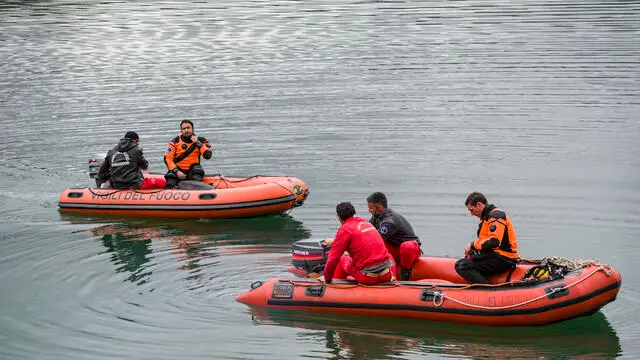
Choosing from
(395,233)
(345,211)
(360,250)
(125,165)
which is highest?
(125,165)

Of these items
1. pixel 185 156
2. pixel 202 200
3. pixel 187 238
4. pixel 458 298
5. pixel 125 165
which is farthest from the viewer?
pixel 185 156

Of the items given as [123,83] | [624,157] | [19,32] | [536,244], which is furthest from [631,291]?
[19,32]

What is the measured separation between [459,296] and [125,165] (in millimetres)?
7666

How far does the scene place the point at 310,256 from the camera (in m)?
12.5

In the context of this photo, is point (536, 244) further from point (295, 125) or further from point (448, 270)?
point (295, 125)

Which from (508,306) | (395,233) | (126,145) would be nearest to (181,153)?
(126,145)

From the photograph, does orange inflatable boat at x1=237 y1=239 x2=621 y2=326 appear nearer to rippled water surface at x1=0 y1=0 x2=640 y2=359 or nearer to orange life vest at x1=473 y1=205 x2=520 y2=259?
rippled water surface at x1=0 y1=0 x2=640 y2=359

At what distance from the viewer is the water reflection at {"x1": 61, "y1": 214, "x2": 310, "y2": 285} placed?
1398cm

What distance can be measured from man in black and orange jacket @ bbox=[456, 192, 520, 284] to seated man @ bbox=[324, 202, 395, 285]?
3.13 feet

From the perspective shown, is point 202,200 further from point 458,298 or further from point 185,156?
point 458,298

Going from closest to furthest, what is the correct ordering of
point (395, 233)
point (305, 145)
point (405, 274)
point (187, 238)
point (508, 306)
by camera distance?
point (508, 306), point (395, 233), point (405, 274), point (187, 238), point (305, 145)

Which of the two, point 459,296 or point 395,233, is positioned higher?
point 395,233

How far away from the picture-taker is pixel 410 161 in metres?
19.2

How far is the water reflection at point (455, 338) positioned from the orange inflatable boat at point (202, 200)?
459 centimetres
